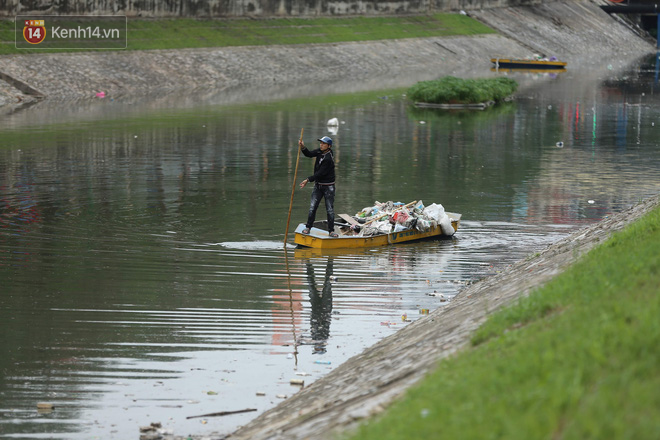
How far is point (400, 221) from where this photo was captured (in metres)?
20.8

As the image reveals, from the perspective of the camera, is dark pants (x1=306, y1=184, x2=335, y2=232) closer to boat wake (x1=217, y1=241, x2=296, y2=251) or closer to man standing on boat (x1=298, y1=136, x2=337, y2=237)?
man standing on boat (x1=298, y1=136, x2=337, y2=237)

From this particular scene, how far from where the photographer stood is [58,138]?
36.7 m

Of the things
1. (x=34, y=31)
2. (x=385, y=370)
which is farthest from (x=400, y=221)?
(x=34, y=31)

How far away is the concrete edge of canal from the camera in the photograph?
8852mm

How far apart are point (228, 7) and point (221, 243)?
191ft

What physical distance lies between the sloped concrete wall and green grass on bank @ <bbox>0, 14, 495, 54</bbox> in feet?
2.92

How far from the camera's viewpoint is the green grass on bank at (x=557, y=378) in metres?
6.42

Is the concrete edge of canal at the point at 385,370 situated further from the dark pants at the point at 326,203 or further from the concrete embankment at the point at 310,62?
the concrete embankment at the point at 310,62

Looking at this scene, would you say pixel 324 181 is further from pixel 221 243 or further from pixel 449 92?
pixel 449 92

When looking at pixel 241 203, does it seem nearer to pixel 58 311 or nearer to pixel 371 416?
pixel 58 311

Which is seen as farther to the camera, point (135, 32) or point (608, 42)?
point (608, 42)

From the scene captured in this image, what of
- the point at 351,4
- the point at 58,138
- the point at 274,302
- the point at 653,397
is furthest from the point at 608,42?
the point at 653,397

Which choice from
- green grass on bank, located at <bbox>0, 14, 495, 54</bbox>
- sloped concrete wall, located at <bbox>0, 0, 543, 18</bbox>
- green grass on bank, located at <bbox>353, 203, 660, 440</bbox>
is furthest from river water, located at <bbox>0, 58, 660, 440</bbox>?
green grass on bank, located at <bbox>0, 14, 495, 54</bbox>

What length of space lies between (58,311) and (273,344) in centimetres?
366
